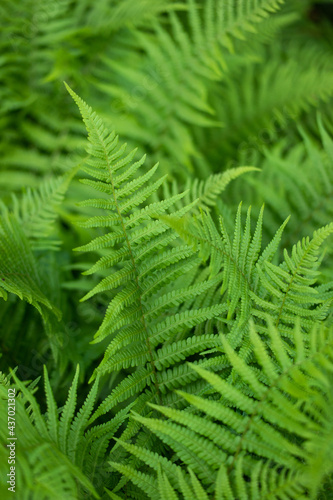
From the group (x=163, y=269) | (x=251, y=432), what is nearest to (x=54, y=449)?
(x=251, y=432)

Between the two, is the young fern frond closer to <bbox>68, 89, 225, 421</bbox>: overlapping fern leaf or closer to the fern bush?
the fern bush

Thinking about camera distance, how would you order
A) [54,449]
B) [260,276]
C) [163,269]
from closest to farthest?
[54,449]
[260,276]
[163,269]

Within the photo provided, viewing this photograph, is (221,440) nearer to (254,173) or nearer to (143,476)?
(143,476)

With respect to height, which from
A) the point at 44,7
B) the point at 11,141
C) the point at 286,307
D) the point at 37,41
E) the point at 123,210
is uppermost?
the point at 44,7

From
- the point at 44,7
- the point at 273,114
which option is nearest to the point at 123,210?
the point at 273,114

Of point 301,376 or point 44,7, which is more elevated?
point 44,7

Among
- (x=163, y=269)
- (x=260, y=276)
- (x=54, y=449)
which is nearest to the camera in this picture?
(x=54, y=449)

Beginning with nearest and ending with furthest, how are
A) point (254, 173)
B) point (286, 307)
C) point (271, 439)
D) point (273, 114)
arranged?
point (271, 439) → point (286, 307) → point (254, 173) → point (273, 114)

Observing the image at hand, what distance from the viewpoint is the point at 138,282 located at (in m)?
1.11

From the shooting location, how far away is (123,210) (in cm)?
105

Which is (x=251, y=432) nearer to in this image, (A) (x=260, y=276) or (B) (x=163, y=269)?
(A) (x=260, y=276)

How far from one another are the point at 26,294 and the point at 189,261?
0.46m

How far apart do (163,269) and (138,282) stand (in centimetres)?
12

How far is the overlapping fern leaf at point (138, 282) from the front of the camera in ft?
3.38
